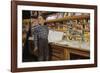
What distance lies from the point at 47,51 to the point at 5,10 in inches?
21.7

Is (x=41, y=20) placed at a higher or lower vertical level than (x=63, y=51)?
higher

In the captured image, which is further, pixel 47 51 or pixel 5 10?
pixel 47 51

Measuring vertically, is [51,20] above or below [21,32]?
above

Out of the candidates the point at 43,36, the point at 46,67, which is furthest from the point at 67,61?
the point at 43,36

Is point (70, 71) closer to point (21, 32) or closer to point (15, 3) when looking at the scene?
point (21, 32)

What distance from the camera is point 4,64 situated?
1804 mm

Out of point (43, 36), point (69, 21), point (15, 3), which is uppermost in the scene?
point (15, 3)

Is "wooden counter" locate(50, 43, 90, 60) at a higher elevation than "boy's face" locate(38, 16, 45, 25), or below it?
below

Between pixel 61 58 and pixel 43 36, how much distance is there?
0.29 metres

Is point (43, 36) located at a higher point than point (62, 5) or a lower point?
lower

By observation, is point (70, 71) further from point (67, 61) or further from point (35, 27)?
point (35, 27)

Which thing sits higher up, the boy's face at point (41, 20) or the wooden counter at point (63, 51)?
the boy's face at point (41, 20)

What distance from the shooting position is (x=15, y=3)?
179cm

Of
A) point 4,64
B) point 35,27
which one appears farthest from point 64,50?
point 4,64
